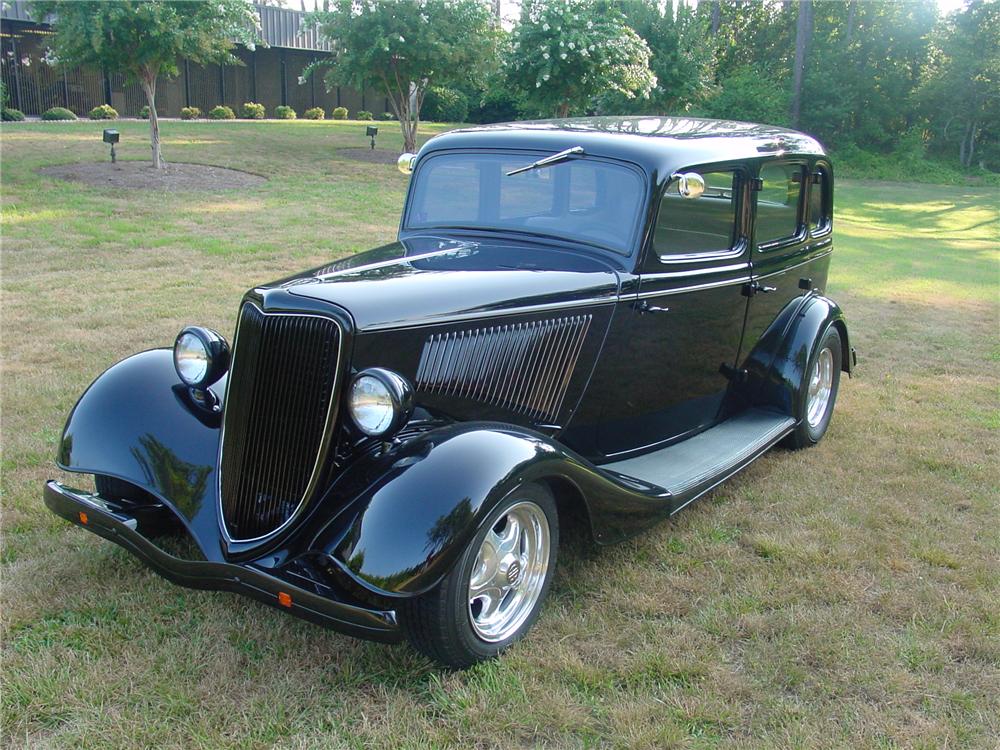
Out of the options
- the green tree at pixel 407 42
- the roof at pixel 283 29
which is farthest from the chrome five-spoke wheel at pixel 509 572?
the roof at pixel 283 29

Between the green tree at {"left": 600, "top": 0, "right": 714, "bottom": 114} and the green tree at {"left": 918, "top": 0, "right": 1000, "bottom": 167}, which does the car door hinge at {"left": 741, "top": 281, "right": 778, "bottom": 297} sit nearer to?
the green tree at {"left": 600, "top": 0, "right": 714, "bottom": 114}

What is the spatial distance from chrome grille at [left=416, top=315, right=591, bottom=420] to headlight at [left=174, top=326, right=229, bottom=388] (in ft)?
3.00

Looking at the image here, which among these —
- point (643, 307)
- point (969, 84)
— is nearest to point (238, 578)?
point (643, 307)

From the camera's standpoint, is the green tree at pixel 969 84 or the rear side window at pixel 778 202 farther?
the green tree at pixel 969 84

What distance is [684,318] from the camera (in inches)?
159

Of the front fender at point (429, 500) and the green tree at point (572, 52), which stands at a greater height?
the green tree at point (572, 52)

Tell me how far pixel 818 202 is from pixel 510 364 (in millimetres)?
3179

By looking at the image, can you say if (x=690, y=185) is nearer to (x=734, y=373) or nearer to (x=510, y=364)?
(x=510, y=364)

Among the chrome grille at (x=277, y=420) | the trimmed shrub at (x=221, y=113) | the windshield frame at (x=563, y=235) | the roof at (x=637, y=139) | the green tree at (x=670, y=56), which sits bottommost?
the chrome grille at (x=277, y=420)

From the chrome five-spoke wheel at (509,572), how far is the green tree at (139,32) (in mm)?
11778

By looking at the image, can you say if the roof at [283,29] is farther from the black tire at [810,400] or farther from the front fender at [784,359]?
the front fender at [784,359]

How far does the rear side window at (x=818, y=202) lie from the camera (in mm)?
5297

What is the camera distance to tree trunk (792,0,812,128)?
29.8 metres

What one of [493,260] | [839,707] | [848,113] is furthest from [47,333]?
[848,113]
